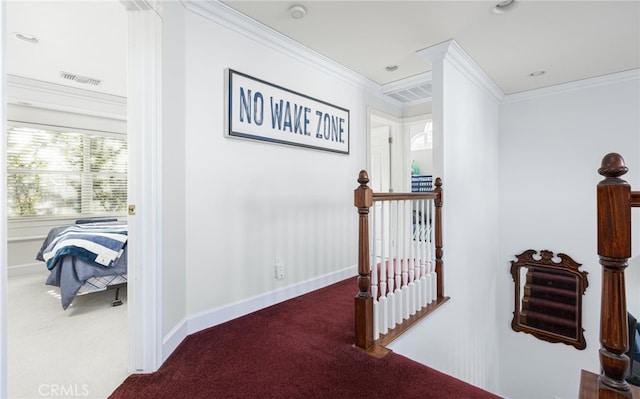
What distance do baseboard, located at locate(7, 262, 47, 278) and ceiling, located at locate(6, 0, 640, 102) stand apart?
2.47 m

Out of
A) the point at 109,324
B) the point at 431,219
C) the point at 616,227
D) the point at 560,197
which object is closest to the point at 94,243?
the point at 109,324

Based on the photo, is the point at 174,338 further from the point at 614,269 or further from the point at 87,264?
the point at 614,269

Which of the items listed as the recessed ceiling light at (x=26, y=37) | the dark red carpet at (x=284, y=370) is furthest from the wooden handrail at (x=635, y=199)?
the recessed ceiling light at (x=26, y=37)

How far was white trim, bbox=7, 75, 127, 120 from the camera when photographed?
3734mm

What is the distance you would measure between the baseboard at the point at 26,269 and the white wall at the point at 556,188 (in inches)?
249

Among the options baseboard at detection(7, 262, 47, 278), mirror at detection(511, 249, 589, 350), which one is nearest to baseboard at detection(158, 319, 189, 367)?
baseboard at detection(7, 262, 47, 278)

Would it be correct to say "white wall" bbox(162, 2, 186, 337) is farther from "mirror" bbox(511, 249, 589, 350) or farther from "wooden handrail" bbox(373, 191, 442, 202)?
"mirror" bbox(511, 249, 589, 350)

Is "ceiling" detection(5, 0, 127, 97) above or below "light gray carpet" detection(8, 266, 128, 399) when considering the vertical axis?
above

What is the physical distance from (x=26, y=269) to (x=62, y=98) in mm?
2353

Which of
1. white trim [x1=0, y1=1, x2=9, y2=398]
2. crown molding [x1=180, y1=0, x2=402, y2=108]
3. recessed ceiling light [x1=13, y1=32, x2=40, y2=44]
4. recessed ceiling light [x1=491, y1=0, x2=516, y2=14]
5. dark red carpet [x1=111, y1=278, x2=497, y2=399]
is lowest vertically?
dark red carpet [x1=111, y1=278, x2=497, y2=399]

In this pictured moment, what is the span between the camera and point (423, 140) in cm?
470

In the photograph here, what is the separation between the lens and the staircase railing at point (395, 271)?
6.08ft

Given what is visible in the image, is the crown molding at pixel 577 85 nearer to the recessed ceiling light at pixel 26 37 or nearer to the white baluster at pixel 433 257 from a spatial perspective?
the white baluster at pixel 433 257

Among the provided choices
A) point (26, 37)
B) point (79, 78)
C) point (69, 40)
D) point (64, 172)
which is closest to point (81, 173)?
point (64, 172)
